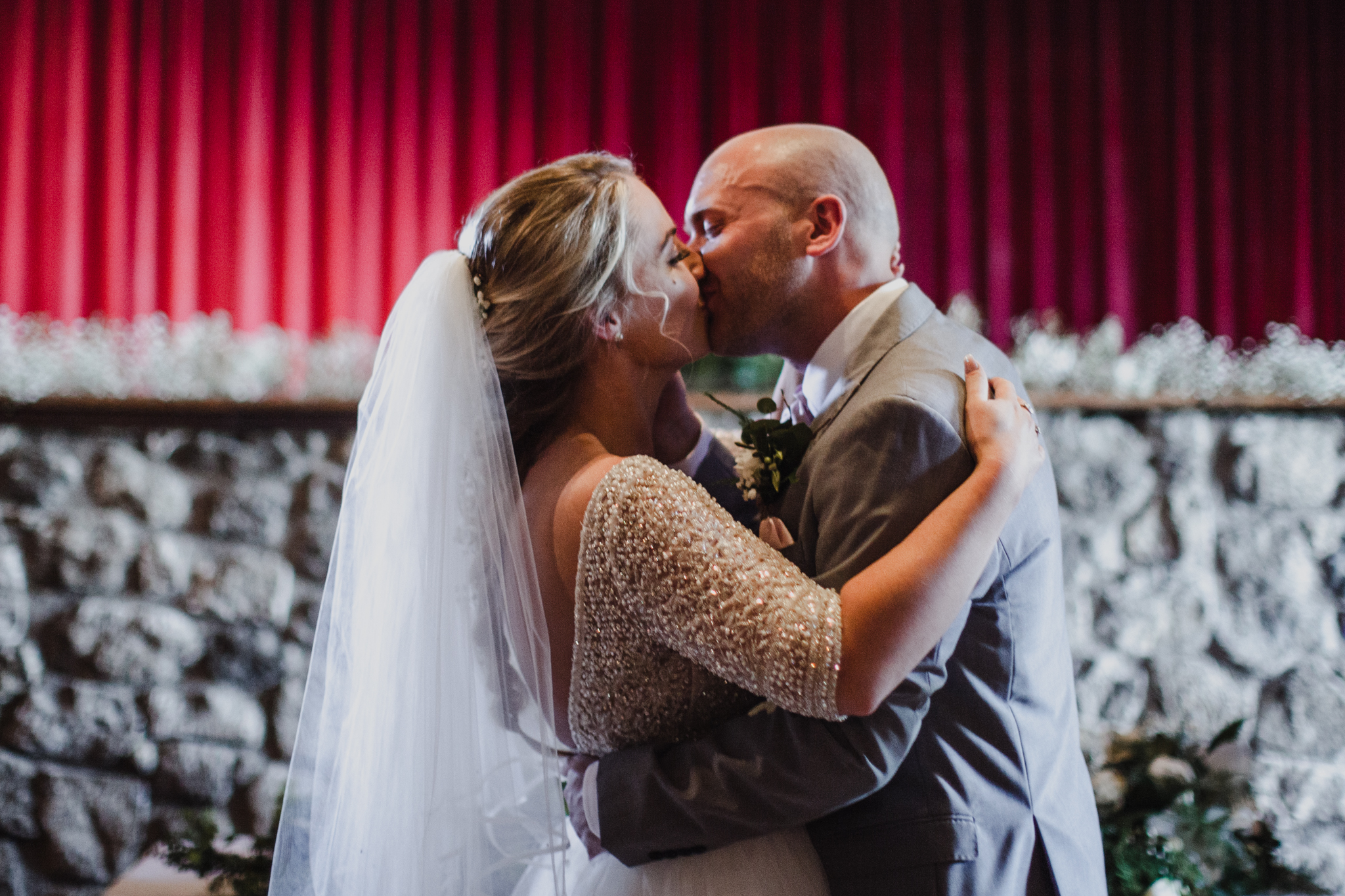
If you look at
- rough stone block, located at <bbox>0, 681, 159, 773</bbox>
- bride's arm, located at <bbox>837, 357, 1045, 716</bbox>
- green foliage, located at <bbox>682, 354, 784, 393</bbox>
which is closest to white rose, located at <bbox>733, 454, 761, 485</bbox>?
bride's arm, located at <bbox>837, 357, 1045, 716</bbox>

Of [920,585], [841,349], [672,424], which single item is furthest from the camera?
[672,424]

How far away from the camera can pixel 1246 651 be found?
11.3 feet

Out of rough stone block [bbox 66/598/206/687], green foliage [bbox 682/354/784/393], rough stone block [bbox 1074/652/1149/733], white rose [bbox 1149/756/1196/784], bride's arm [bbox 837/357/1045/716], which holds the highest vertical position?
green foliage [bbox 682/354/784/393]

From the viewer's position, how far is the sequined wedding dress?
1.35 meters

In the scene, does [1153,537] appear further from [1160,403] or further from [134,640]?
[134,640]

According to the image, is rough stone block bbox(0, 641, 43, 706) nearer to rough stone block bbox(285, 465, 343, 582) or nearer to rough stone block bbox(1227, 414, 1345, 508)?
rough stone block bbox(285, 465, 343, 582)

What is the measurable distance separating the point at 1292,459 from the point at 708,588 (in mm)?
3122

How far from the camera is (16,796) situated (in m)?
3.31

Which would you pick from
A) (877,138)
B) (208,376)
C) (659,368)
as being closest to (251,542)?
(208,376)

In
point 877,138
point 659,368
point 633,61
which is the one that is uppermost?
point 633,61

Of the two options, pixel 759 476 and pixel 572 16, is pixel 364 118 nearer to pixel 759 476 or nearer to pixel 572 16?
pixel 572 16

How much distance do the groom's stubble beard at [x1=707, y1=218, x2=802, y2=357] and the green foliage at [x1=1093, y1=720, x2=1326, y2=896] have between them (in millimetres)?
1700

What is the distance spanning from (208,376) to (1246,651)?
4224 millimetres

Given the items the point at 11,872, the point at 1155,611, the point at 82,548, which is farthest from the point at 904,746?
the point at 11,872
